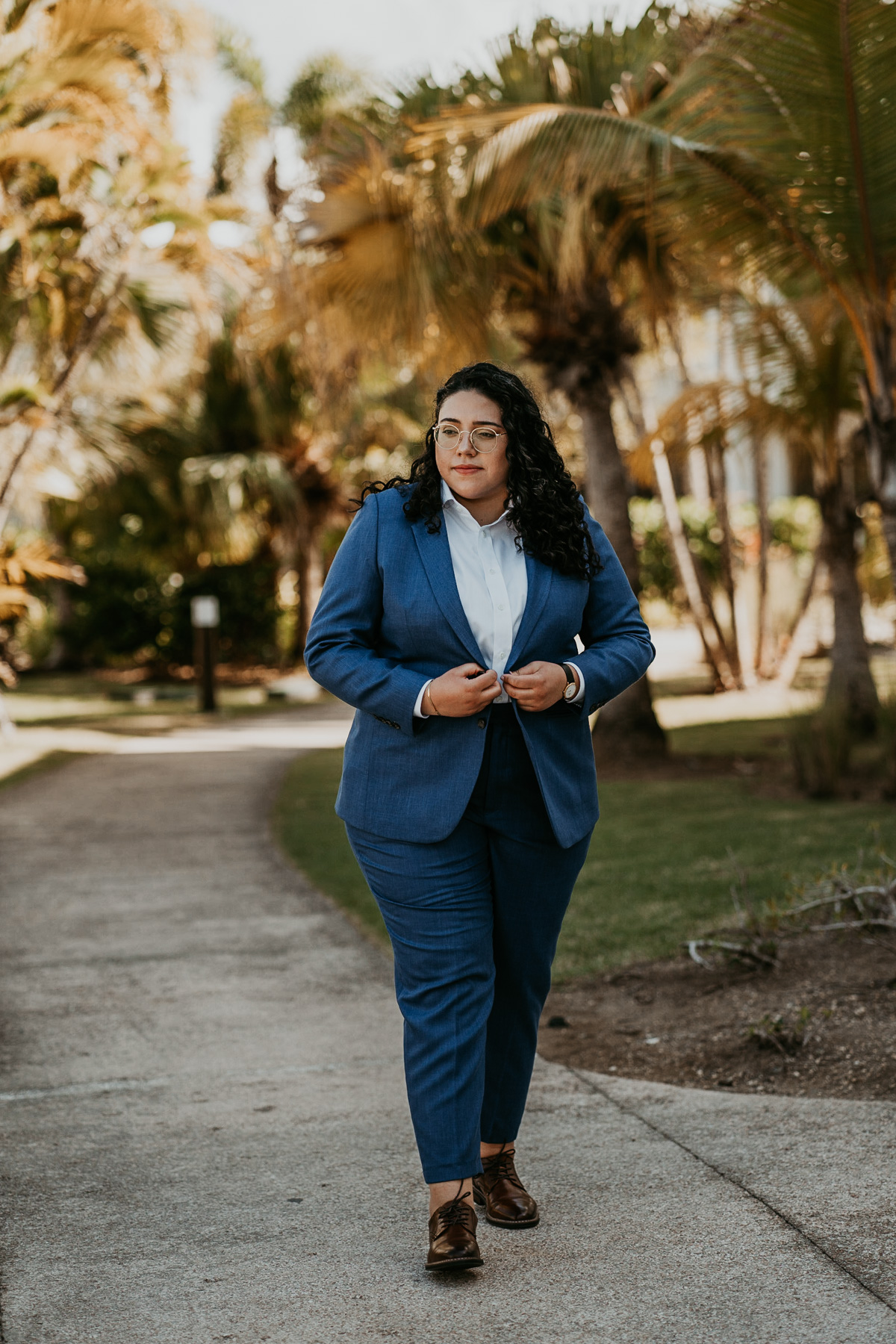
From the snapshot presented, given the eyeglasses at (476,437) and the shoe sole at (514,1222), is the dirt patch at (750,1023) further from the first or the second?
the eyeglasses at (476,437)

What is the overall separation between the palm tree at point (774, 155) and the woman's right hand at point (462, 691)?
14.6 ft

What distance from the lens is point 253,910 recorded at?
652 cm

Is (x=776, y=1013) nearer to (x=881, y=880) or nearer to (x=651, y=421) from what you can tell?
(x=881, y=880)

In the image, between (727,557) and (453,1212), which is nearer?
(453,1212)

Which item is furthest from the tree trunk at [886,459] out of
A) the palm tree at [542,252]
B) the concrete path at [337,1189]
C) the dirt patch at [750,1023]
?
the concrete path at [337,1189]

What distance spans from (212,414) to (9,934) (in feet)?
56.8

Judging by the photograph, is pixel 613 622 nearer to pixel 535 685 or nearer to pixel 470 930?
pixel 535 685

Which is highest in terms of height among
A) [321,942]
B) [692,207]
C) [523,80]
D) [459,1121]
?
[523,80]

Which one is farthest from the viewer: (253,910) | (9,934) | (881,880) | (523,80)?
(523,80)

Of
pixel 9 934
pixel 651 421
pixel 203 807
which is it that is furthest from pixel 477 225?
pixel 651 421

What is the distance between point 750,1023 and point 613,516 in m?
7.26

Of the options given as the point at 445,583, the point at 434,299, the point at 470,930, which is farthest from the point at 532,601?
the point at 434,299

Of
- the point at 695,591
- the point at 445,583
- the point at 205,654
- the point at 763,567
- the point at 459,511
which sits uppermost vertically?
the point at 459,511

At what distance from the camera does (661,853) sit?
7793 mm
